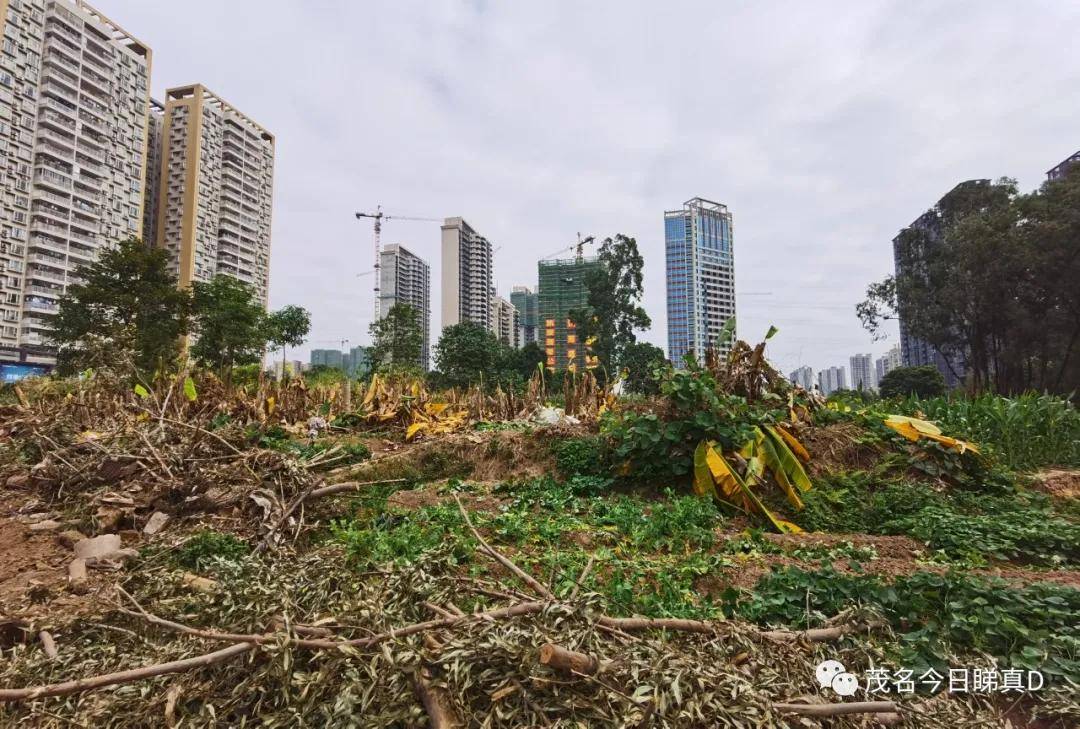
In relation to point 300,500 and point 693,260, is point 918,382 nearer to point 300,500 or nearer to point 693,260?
point 693,260

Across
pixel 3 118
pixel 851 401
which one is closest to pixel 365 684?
pixel 851 401

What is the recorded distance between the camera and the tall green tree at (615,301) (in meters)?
29.9

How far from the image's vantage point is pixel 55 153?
1620 inches

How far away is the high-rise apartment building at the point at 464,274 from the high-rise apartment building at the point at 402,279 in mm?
7346

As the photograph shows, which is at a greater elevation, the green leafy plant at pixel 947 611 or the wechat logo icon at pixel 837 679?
the wechat logo icon at pixel 837 679

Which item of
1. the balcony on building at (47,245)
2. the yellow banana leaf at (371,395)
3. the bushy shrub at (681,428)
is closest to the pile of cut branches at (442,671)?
the bushy shrub at (681,428)

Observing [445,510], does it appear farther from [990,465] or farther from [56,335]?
[56,335]

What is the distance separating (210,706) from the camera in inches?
55.0

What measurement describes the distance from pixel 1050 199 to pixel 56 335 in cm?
3541

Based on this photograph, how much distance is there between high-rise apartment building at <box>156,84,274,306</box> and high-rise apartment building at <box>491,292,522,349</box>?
26902 millimetres

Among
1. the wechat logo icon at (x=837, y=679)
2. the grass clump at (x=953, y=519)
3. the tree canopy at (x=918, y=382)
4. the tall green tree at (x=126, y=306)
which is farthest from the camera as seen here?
the tree canopy at (x=918, y=382)

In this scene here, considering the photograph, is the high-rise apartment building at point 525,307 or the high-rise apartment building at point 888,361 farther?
the high-rise apartment building at point 525,307

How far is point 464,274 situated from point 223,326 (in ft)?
102

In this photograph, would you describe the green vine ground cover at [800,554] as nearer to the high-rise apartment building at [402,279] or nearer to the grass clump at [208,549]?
the grass clump at [208,549]
